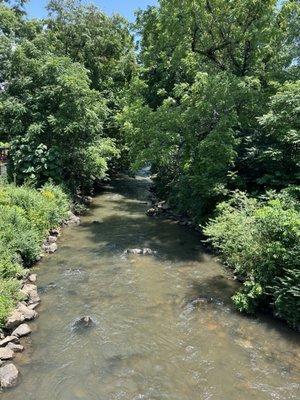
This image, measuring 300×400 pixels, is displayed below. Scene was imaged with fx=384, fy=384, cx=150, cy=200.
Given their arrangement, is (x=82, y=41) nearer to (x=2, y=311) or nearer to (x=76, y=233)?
(x=76, y=233)

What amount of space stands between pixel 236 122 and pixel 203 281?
7.81m

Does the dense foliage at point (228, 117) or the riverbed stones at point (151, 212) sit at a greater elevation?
the dense foliage at point (228, 117)

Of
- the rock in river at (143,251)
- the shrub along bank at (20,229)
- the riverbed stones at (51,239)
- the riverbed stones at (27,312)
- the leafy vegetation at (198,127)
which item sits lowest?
the riverbed stones at (27,312)

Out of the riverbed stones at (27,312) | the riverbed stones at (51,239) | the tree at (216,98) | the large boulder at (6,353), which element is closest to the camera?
the large boulder at (6,353)

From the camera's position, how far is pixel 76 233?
58.5 feet

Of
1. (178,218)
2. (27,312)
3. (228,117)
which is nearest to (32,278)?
(27,312)

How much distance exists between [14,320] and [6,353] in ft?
3.94

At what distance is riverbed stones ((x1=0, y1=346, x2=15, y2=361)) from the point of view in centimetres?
847

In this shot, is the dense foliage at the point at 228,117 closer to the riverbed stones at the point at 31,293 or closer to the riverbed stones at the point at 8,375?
the riverbed stones at the point at 31,293

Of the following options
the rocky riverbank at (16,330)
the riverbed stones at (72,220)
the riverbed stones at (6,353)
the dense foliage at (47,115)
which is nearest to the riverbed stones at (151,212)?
the dense foliage at (47,115)

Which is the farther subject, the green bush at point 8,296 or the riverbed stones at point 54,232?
the riverbed stones at point 54,232

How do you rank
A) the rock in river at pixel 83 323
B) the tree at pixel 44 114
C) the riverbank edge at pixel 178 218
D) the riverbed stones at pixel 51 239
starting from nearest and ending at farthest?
the rock in river at pixel 83 323 → the riverbank edge at pixel 178 218 → the riverbed stones at pixel 51 239 → the tree at pixel 44 114

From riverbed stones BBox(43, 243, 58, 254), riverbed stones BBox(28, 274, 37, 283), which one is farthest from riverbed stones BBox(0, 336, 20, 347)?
riverbed stones BBox(43, 243, 58, 254)

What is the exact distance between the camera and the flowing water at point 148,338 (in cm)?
780
